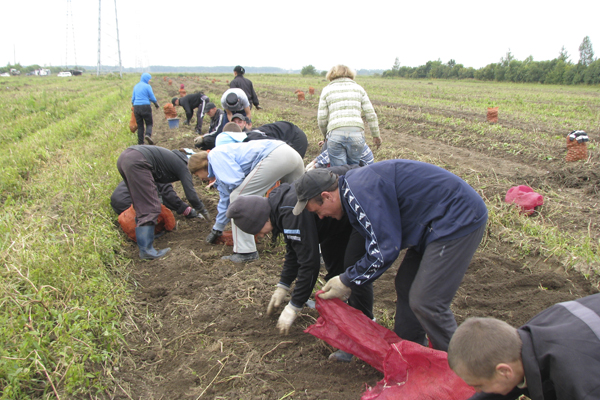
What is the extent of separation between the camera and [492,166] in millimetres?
6516

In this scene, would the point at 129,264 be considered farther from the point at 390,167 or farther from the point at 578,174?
the point at 578,174

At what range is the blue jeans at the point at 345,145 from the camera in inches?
157

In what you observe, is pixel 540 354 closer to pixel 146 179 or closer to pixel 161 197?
pixel 146 179

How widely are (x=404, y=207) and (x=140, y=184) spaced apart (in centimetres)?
296

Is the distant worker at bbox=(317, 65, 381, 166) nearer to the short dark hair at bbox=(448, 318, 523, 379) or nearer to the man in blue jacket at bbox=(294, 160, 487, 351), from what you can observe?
the man in blue jacket at bbox=(294, 160, 487, 351)

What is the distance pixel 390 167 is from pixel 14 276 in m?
2.89

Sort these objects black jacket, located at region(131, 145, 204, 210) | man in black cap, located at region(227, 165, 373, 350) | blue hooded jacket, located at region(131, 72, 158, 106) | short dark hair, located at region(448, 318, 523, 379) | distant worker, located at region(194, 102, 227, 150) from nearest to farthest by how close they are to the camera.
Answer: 1. short dark hair, located at region(448, 318, 523, 379)
2. man in black cap, located at region(227, 165, 373, 350)
3. black jacket, located at region(131, 145, 204, 210)
4. distant worker, located at region(194, 102, 227, 150)
5. blue hooded jacket, located at region(131, 72, 158, 106)

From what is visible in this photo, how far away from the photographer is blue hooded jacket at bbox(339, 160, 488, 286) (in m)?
1.89

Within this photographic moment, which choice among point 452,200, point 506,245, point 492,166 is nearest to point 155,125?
point 492,166

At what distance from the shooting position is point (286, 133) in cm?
461

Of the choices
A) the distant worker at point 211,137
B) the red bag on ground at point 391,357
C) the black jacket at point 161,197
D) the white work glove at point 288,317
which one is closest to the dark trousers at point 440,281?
the red bag on ground at point 391,357

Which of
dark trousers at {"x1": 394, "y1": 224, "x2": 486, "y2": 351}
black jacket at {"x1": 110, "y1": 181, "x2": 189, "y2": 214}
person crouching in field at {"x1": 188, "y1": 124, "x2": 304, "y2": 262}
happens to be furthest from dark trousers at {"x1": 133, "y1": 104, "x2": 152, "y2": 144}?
dark trousers at {"x1": 394, "y1": 224, "x2": 486, "y2": 351}

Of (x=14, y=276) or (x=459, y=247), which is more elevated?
(x=459, y=247)

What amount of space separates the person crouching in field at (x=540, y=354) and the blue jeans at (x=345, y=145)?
9.43 ft
